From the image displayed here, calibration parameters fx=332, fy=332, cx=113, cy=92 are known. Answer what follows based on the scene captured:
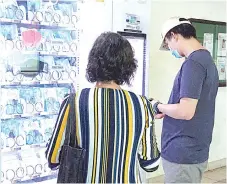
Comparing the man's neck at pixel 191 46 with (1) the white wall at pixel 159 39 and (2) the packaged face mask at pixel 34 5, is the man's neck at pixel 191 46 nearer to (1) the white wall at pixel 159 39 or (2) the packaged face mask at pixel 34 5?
(2) the packaged face mask at pixel 34 5

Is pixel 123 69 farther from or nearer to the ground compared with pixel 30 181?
farther from the ground

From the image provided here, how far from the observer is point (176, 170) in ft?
6.52

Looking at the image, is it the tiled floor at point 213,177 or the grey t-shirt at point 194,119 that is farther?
the tiled floor at point 213,177

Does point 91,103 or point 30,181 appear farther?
point 30,181

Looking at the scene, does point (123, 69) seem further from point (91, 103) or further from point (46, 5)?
point (46, 5)

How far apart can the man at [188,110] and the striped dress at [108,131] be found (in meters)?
0.49

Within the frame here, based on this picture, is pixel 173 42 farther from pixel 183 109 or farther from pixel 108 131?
pixel 108 131

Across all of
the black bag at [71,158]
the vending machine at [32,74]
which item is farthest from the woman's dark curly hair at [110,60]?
the vending machine at [32,74]

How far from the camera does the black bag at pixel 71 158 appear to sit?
1323mm

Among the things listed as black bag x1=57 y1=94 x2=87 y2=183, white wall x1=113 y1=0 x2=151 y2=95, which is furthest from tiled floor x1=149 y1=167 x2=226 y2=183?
black bag x1=57 y1=94 x2=87 y2=183

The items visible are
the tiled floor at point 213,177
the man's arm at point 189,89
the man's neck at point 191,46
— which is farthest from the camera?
the tiled floor at point 213,177

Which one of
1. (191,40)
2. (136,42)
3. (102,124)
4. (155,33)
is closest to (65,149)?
(102,124)

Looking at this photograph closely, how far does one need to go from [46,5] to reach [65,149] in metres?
1.17

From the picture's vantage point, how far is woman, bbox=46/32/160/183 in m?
1.34
